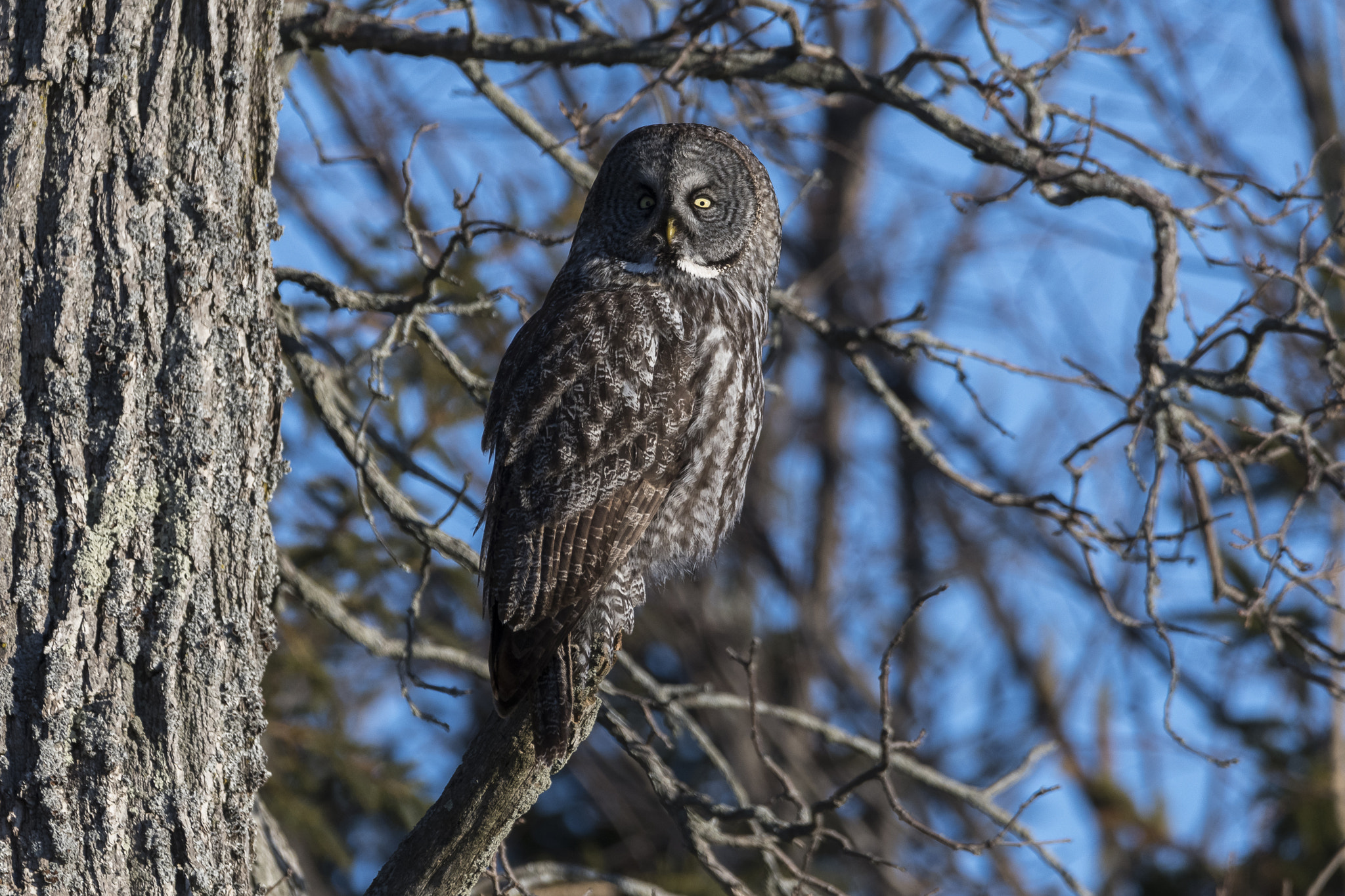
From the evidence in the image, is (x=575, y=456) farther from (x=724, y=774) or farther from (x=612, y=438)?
(x=724, y=774)

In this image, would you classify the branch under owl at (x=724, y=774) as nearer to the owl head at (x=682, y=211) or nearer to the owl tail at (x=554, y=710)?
the owl tail at (x=554, y=710)

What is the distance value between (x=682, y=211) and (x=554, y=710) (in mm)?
1764

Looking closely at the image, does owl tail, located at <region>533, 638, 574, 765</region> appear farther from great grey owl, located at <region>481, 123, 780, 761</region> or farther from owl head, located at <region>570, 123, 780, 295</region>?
owl head, located at <region>570, 123, 780, 295</region>

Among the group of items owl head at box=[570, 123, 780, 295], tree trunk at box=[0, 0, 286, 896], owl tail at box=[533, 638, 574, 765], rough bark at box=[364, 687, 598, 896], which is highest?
owl head at box=[570, 123, 780, 295]

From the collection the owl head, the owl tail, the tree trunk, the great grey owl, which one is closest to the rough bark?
the owl tail

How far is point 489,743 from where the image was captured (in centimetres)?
300

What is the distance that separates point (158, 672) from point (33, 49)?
1396 millimetres

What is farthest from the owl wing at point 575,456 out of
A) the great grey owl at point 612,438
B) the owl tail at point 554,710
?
the owl tail at point 554,710

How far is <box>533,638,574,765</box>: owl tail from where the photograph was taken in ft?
9.63

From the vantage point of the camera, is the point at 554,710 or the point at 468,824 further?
the point at 554,710

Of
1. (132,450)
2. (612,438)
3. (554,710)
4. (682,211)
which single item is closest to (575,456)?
(612,438)

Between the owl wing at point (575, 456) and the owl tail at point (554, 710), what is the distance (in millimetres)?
107

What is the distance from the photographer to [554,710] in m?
3.04

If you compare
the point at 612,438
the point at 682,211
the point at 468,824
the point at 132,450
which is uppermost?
the point at 682,211
